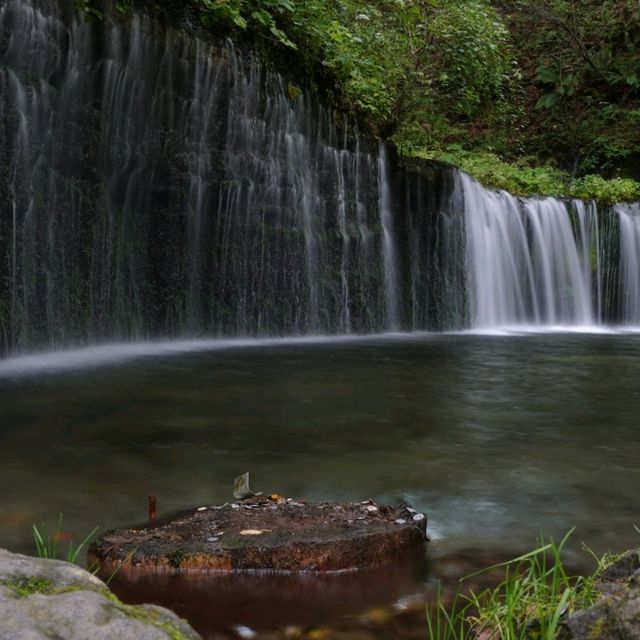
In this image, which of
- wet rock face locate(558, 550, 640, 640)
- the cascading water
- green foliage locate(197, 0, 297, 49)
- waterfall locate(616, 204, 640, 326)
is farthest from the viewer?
waterfall locate(616, 204, 640, 326)

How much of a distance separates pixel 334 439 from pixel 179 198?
24.6 feet

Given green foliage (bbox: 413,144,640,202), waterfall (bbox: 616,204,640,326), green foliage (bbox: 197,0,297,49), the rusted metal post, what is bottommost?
the rusted metal post

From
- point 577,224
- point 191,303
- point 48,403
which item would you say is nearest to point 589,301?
point 577,224

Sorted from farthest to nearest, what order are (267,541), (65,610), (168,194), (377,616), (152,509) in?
(168,194) < (152,509) < (267,541) < (377,616) < (65,610)

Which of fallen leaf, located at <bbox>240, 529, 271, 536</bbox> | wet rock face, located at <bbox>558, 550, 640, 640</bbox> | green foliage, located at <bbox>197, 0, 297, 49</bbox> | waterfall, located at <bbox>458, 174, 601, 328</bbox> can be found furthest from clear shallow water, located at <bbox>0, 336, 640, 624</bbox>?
waterfall, located at <bbox>458, 174, 601, 328</bbox>

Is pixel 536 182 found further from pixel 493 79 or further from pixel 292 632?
pixel 292 632

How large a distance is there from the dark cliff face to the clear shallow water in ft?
5.66

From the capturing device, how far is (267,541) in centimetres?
349

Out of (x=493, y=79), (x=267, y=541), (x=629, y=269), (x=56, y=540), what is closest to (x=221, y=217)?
(x=629, y=269)

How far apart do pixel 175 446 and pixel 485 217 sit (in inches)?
483

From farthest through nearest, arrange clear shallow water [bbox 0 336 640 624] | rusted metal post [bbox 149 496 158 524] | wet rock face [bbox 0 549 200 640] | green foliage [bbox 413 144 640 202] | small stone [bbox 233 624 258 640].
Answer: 1. green foliage [bbox 413 144 640 202]
2. clear shallow water [bbox 0 336 640 624]
3. rusted metal post [bbox 149 496 158 524]
4. small stone [bbox 233 624 258 640]
5. wet rock face [bbox 0 549 200 640]

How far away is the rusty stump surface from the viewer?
3367 millimetres

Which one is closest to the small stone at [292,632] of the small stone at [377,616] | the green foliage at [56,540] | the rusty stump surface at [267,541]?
the small stone at [377,616]

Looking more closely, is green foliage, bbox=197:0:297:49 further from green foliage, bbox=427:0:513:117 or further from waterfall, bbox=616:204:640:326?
waterfall, bbox=616:204:640:326
